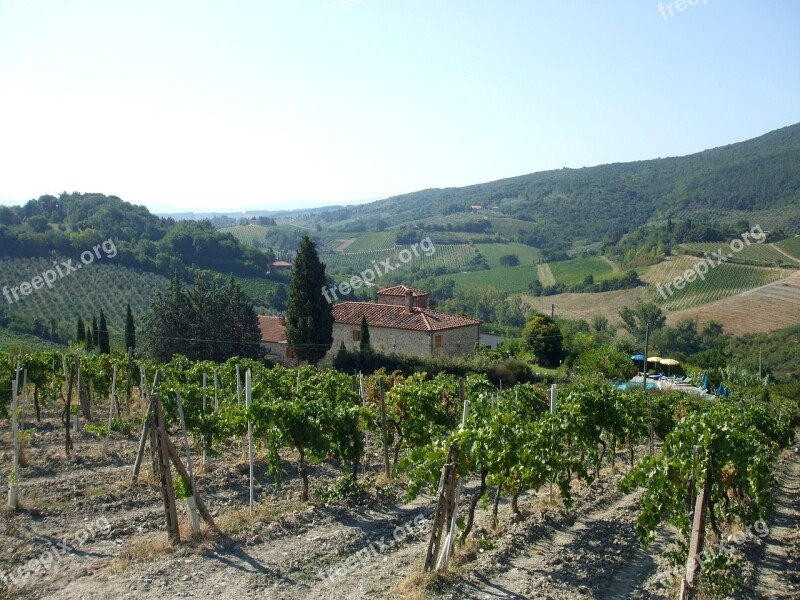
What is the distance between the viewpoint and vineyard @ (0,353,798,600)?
7.43 metres

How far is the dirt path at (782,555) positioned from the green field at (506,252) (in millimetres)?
95006

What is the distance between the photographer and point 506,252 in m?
114

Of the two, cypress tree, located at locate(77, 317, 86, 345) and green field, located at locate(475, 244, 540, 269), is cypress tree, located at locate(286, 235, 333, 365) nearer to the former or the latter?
cypress tree, located at locate(77, 317, 86, 345)

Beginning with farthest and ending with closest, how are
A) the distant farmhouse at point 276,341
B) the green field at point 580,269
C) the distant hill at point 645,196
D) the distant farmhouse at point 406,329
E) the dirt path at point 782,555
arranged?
the distant hill at point 645,196 → the green field at point 580,269 → the distant farmhouse at point 276,341 → the distant farmhouse at point 406,329 → the dirt path at point 782,555

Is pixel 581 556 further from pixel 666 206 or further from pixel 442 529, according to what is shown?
pixel 666 206

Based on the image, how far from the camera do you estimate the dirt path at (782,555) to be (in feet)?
24.9

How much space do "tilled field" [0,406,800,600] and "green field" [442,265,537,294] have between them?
7825 cm

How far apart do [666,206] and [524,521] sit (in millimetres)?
130670

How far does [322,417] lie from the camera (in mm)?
10328

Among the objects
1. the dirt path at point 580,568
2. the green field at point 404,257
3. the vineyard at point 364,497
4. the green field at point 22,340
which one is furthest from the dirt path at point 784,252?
the dirt path at point 580,568

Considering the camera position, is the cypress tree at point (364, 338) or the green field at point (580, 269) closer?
the cypress tree at point (364, 338)

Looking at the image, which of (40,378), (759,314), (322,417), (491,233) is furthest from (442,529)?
(491,233)

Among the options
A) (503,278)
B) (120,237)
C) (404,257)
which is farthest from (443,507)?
(404,257)

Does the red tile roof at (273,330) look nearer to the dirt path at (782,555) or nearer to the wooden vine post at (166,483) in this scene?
the dirt path at (782,555)
